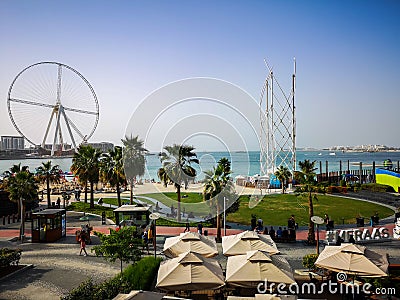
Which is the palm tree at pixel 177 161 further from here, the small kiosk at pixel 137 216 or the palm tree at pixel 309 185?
the palm tree at pixel 309 185

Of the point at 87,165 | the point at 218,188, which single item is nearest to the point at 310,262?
the point at 218,188

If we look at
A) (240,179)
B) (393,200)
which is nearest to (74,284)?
(393,200)

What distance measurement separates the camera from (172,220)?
30812mm

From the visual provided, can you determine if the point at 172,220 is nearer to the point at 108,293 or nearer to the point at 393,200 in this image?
the point at 108,293

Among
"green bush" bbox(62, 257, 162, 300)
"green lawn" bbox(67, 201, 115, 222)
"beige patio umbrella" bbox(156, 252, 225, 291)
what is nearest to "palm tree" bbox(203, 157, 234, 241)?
"green bush" bbox(62, 257, 162, 300)

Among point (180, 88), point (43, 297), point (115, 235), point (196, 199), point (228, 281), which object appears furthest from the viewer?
point (196, 199)

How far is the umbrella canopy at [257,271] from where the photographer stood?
1175 cm

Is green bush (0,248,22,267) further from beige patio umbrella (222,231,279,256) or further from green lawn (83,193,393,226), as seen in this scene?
green lawn (83,193,393,226)

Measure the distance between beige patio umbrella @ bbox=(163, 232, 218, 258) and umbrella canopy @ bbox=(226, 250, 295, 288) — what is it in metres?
2.68

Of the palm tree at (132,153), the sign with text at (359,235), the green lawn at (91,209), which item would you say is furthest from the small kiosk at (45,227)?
the sign with text at (359,235)

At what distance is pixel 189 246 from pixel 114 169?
23.6 meters

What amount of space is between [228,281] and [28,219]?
Result: 83.2ft

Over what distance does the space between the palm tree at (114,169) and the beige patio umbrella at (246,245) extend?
22.5 meters

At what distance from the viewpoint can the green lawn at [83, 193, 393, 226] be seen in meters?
30.8
